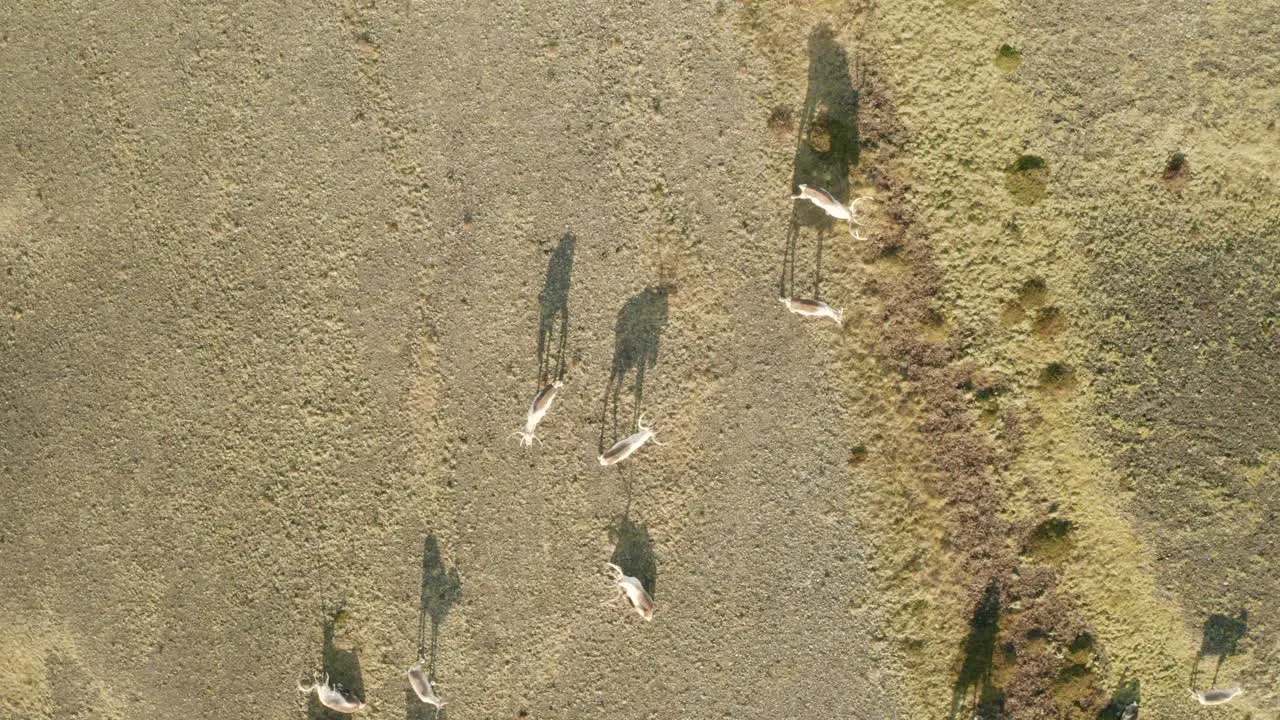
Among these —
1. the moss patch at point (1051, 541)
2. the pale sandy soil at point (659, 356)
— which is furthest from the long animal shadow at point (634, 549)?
the moss patch at point (1051, 541)

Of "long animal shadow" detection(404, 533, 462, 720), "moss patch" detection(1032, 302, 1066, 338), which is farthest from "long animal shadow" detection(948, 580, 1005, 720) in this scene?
"long animal shadow" detection(404, 533, 462, 720)

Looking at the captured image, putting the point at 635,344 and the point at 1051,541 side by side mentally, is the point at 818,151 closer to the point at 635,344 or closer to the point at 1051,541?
the point at 635,344

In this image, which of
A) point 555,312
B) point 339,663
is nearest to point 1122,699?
point 555,312

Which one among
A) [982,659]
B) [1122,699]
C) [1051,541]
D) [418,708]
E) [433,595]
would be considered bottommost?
[418,708]

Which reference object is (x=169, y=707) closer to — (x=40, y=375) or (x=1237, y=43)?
(x=40, y=375)

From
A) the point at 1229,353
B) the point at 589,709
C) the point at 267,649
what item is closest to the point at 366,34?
the point at 267,649
